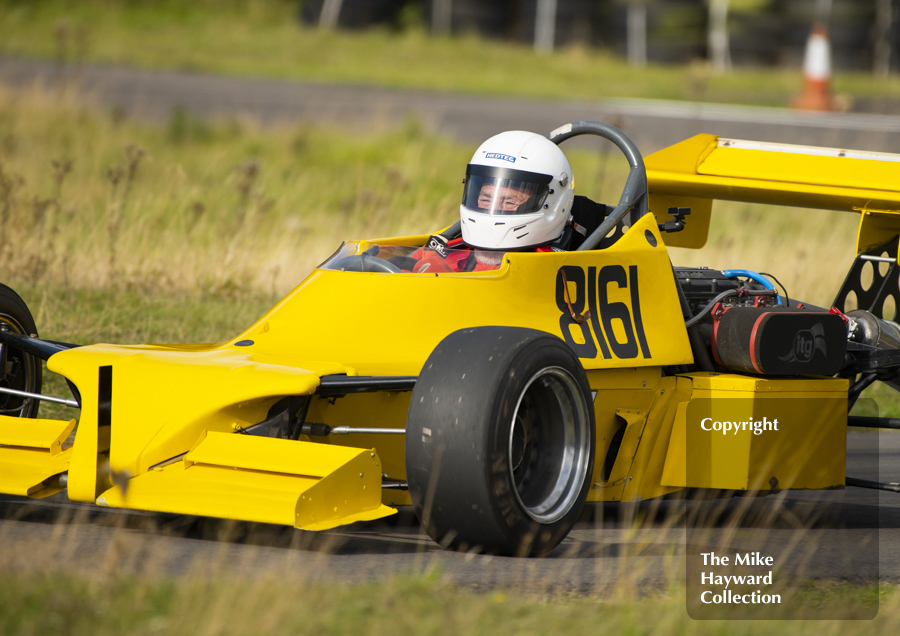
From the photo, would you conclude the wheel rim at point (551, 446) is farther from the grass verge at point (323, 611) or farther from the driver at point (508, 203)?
the driver at point (508, 203)

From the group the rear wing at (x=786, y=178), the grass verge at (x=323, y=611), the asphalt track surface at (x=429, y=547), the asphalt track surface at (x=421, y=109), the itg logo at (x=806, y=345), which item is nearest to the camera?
the grass verge at (x=323, y=611)

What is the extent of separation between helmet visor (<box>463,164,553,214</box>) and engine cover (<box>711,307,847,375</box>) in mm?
1070

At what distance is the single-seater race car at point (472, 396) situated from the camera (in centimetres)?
452

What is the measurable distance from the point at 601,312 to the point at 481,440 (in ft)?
4.39

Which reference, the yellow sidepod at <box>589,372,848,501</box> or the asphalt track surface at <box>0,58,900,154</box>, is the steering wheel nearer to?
the yellow sidepod at <box>589,372,848,501</box>

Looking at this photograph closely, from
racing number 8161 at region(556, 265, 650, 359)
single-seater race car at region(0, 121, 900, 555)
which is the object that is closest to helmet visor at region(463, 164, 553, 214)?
single-seater race car at region(0, 121, 900, 555)

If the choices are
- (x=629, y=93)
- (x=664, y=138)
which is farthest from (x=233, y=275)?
(x=629, y=93)

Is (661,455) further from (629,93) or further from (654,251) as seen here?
(629,93)

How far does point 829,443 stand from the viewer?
6.01 m

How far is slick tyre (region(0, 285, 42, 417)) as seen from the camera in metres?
6.00

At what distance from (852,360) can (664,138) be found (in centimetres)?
1290

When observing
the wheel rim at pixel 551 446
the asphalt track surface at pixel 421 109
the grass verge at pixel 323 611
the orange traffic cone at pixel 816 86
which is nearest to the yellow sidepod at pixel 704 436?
the wheel rim at pixel 551 446

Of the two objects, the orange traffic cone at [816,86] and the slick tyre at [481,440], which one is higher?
the orange traffic cone at [816,86]

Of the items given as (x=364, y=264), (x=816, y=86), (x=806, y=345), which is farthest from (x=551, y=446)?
(x=816, y=86)
